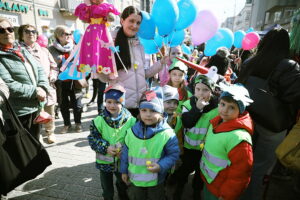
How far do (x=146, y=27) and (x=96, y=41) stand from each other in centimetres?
62

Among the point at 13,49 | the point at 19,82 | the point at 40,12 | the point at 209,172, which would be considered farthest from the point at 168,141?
the point at 40,12

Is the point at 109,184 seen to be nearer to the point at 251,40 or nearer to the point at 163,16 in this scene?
the point at 163,16

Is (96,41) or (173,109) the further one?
(173,109)

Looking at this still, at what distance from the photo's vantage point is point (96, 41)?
84.0 inches

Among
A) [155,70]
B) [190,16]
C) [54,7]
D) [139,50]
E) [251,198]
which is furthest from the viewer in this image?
[54,7]

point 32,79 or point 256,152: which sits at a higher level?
point 32,79

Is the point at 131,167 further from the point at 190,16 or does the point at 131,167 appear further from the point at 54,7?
the point at 54,7

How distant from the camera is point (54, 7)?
16.5 metres

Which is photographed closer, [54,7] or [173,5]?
[173,5]

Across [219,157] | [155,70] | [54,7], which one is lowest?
[219,157]

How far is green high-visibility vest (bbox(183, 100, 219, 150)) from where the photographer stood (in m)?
2.17

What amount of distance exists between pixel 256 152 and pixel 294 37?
1.44m

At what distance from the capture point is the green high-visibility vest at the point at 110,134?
79.7 inches

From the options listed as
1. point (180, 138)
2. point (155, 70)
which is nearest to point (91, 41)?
point (155, 70)
